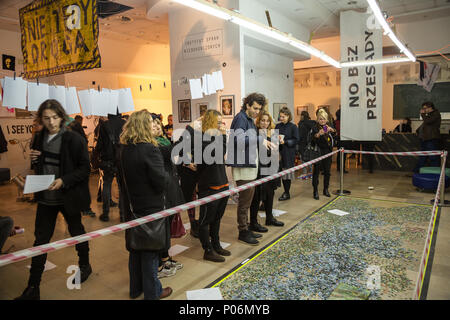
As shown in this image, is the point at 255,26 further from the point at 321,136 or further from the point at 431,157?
the point at 431,157

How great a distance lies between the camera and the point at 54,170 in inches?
111

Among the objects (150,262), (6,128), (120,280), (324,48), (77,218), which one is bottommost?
(120,280)

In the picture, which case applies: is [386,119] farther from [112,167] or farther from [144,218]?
[144,218]

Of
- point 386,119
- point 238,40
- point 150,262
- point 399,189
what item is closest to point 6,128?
point 238,40

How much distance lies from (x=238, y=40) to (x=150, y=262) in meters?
4.92

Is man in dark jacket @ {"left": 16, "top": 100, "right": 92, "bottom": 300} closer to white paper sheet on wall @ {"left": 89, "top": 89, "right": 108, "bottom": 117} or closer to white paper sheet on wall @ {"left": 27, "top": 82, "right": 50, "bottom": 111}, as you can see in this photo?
white paper sheet on wall @ {"left": 27, "top": 82, "right": 50, "bottom": 111}

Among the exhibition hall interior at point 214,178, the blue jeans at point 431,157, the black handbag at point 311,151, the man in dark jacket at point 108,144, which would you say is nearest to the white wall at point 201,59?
the exhibition hall interior at point 214,178

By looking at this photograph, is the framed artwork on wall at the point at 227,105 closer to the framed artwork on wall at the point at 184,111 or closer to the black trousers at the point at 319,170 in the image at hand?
the framed artwork on wall at the point at 184,111

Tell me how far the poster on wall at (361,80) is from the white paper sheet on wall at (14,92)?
7248mm

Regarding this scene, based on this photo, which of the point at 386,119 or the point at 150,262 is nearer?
the point at 150,262

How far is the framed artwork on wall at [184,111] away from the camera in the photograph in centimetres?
702

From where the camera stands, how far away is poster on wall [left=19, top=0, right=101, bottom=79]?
149 inches

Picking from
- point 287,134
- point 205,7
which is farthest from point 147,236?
point 287,134

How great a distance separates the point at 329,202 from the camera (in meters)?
5.77
